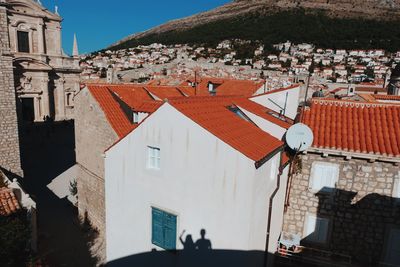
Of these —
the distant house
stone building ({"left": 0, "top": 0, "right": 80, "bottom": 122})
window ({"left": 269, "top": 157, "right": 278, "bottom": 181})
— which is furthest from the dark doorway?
window ({"left": 269, "top": 157, "right": 278, "bottom": 181})

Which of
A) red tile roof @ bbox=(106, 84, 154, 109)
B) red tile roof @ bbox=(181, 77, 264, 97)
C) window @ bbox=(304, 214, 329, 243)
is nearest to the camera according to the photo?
window @ bbox=(304, 214, 329, 243)

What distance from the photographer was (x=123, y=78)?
66500 millimetres

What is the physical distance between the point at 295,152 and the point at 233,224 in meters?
4.49

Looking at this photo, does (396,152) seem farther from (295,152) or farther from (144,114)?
(144,114)

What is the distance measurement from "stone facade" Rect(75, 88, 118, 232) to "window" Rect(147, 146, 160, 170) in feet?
14.9

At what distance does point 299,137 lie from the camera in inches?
414

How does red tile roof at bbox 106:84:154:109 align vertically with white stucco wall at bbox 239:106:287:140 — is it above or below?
above

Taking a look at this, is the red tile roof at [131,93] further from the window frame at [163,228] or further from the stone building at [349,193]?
the stone building at [349,193]

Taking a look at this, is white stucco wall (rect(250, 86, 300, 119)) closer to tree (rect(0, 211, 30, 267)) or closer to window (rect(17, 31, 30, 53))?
tree (rect(0, 211, 30, 267))

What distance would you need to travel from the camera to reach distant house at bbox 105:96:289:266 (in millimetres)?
8055

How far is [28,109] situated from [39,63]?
6018mm

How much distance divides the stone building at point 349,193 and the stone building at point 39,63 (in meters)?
33.5

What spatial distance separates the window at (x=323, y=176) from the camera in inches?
440

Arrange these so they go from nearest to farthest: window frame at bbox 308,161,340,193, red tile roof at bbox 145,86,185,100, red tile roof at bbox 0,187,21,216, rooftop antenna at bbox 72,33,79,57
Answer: red tile roof at bbox 0,187,21,216 < window frame at bbox 308,161,340,193 < red tile roof at bbox 145,86,185,100 < rooftop antenna at bbox 72,33,79,57
